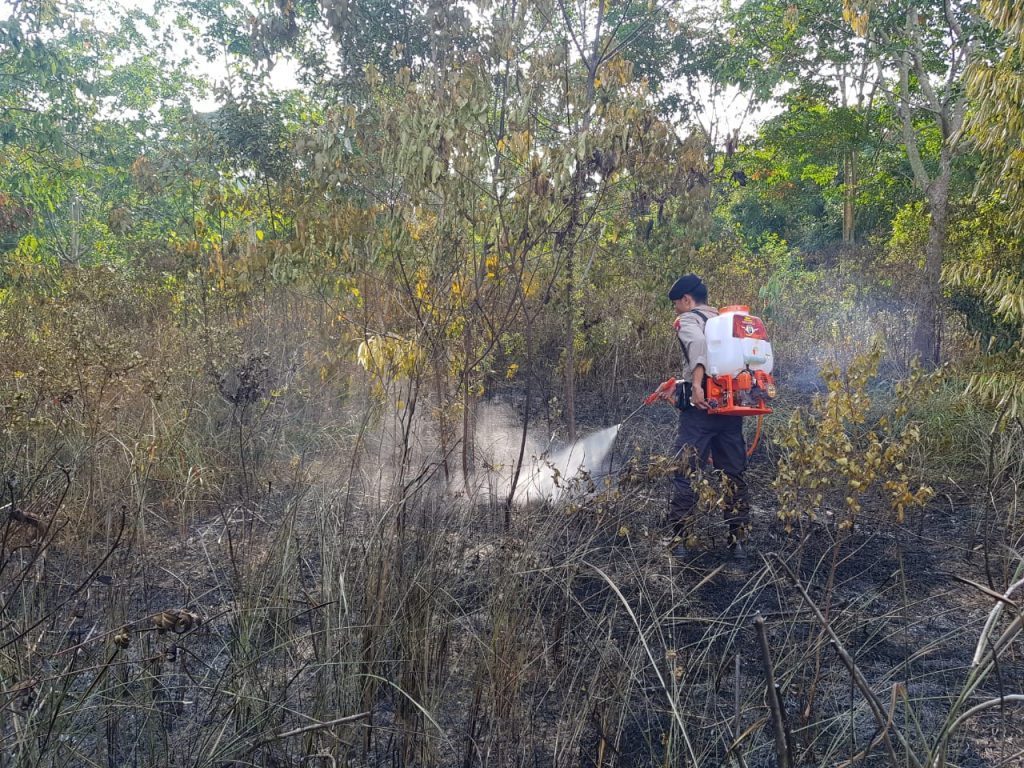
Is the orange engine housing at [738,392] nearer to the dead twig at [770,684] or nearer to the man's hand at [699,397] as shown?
the man's hand at [699,397]

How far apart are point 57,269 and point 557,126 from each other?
200 inches

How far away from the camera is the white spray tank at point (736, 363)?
4184 millimetres

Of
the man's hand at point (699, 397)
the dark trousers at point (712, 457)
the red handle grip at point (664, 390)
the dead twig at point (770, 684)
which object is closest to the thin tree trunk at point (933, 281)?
the dark trousers at point (712, 457)

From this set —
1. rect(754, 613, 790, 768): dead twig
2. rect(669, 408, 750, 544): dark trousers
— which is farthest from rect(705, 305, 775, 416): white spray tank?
rect(754, 613, 790, 768): dead twig

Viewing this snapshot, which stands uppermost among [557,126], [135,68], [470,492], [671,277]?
[135,68]

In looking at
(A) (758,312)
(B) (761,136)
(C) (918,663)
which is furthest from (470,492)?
(B) (761,136)

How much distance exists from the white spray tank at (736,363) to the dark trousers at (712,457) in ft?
0.46

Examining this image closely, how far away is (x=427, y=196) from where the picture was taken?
4246mm

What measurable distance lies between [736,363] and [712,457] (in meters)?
0.61

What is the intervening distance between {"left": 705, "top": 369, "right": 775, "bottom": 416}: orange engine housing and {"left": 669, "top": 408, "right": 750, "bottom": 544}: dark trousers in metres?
0.13

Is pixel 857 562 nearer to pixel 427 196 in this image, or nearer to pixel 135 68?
pixel 427 196

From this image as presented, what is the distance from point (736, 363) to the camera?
4188 mm

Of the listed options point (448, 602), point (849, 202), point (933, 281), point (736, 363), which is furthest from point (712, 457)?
point (849, 202)

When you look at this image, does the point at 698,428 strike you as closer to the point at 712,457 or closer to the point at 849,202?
the point at 712,457
